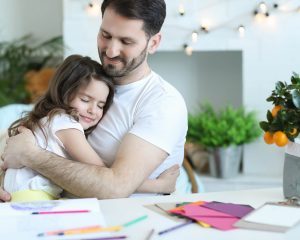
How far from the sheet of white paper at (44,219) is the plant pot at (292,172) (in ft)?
1.72

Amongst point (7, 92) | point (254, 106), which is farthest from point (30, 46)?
point (254, 106)

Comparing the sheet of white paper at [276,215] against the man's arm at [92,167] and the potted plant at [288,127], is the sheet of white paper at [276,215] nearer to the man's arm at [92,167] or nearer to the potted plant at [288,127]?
the potted plant at [288,127]

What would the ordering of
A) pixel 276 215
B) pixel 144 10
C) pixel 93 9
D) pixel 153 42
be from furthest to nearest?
pixel 93 9, pixel 153 42, pixel 144 10, pixel 276 215

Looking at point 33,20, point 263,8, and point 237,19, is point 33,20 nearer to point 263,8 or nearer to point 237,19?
point 237,19

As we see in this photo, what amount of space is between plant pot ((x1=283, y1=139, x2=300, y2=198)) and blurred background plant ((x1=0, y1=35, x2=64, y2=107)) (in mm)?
2381

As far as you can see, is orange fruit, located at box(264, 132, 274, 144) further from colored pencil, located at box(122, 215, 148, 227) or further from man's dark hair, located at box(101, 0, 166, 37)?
man's dark hair, located at box(101, 0, 166, 37)

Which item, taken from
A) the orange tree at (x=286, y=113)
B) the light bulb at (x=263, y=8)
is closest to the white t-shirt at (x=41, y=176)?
the orange tree at (x=286, y=113)

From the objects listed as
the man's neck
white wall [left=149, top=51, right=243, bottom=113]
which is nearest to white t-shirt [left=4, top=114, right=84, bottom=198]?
the man's neck

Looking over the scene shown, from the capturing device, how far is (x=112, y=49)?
1856 mm

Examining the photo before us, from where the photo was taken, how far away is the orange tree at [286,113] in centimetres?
146

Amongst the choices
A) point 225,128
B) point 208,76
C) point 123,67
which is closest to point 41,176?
point 123,67

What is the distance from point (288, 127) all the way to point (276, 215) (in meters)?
0.26

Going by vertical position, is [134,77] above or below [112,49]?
below

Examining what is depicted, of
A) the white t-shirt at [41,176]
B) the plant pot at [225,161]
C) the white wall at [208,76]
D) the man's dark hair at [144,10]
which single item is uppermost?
the man's dark hair at [144,10]
